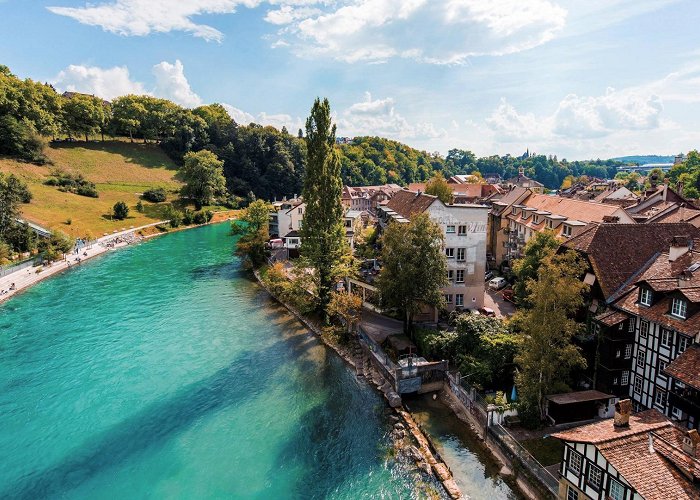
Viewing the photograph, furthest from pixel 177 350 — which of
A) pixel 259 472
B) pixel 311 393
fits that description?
pixel 259 472

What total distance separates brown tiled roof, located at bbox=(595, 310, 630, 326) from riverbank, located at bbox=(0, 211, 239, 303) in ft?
201

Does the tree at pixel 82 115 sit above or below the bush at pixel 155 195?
above

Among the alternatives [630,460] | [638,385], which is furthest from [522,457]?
[638,385]

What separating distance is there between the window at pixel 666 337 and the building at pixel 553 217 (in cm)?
1839

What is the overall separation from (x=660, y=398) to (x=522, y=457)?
860 cm

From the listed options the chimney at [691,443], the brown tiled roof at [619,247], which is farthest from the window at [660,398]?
the chimney at [691,443]

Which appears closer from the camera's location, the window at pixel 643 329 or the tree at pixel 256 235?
the window at pixel 643 329

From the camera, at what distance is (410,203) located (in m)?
Answer: 47.7

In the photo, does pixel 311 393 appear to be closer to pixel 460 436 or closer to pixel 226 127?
pixel 460 436

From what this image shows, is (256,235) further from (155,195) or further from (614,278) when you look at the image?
(155,195)

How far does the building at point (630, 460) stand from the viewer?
15930 millimetres

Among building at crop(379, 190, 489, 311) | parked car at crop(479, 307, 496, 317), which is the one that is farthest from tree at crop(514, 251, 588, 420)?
building at crop(379, 190, 489, 311)

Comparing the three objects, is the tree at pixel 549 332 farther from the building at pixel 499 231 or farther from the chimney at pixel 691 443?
the building at pixel 499 231

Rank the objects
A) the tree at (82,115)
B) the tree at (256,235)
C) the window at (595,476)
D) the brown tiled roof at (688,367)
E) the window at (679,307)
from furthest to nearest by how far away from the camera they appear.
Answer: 1. the tree at (82,115)
2. the tree at (256,235)
3. the window at (679,307)
4. the brown tiled roof at (688,367)
5. the window at (595,476)
